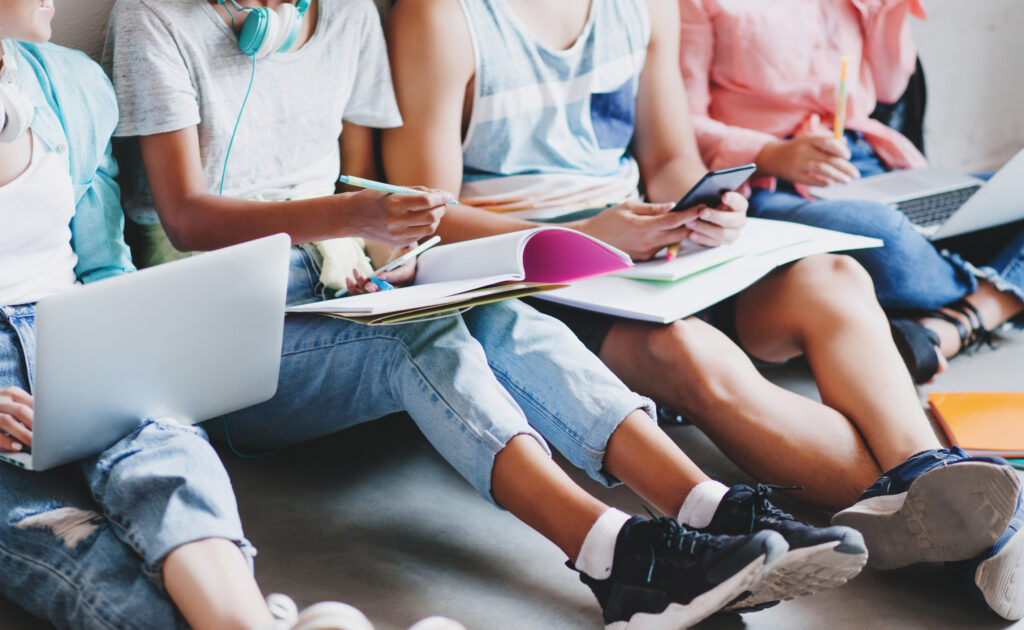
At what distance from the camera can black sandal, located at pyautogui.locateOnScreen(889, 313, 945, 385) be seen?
5.39 feet

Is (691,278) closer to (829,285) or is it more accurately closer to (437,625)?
(829,285)

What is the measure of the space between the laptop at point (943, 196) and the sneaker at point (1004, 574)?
2.46 ft

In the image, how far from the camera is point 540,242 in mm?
1249

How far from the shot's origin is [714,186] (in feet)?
4.37

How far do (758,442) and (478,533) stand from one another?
0.38 metres

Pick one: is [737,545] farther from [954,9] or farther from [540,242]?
[954,9]

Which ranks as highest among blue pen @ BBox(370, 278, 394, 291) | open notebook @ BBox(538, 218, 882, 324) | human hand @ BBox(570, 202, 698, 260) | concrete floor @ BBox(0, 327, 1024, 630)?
human hand @ BBox(570, 202, 698, 260)

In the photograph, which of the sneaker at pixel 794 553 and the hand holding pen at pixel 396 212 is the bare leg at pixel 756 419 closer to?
the sneaker at pixel 794 553

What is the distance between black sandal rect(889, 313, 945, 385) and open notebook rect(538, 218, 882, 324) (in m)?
0.26

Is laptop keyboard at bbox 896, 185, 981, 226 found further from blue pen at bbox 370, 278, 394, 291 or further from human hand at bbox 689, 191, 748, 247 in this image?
blue pen at bbox 370, 278, 394, 291

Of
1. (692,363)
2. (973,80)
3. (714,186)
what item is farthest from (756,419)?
(973,80)

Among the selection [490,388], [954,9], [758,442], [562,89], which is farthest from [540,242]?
[954,9]

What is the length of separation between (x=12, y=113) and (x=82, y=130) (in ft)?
0.48

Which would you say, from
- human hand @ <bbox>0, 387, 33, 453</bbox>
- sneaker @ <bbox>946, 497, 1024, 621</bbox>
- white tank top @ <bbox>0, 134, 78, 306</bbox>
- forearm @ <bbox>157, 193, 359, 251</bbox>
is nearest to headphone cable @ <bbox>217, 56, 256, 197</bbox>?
forearm @ <bbox>157, 193, 359, 251</bbox>
